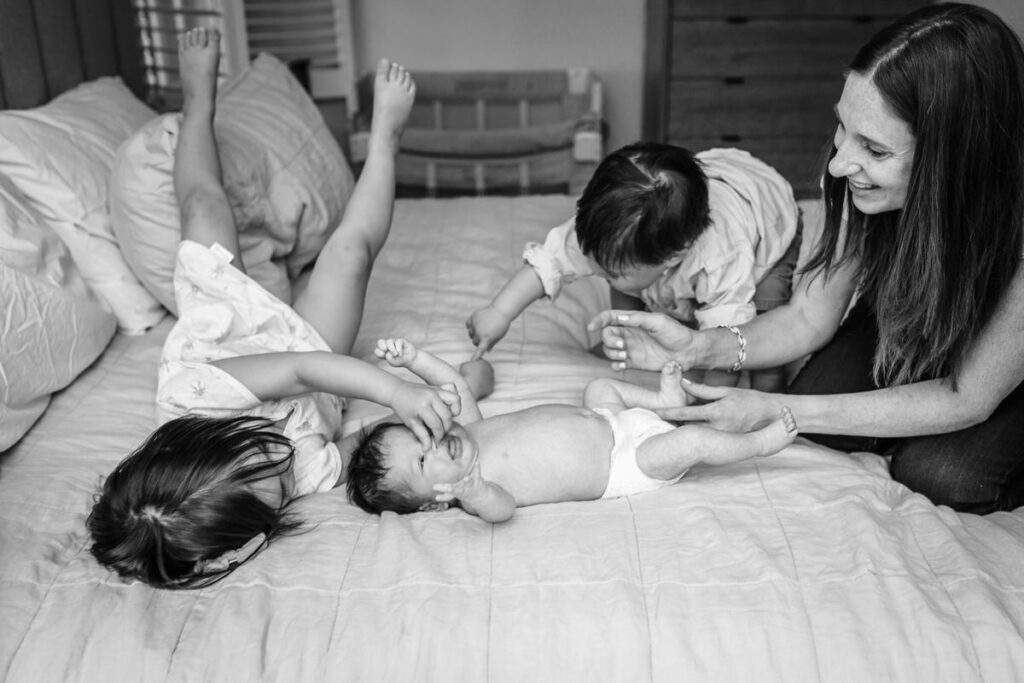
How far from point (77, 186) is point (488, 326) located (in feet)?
2.60

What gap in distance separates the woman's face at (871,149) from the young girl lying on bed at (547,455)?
313 millimetres

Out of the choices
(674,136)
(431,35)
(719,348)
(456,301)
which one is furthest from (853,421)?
(431,35)

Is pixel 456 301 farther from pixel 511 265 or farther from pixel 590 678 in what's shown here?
pixel 590 678

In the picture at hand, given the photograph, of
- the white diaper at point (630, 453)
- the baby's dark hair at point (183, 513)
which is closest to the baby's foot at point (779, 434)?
the white diaper at point (630, 453)

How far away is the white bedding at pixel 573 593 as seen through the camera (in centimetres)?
98

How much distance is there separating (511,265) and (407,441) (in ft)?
2.70

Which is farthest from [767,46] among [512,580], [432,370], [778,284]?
Answer: [512,580]

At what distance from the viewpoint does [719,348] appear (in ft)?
4.95

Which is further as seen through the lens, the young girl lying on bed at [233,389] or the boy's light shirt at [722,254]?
the boy's light shirt at [722,254]

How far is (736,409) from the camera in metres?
1.29

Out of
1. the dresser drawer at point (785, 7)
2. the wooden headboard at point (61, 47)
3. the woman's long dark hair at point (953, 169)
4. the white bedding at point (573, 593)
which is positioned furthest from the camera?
the dresser drawer at point (785, 7)

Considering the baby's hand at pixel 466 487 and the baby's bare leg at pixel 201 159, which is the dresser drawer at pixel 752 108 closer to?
the baby's bare leg at pixel 201 159

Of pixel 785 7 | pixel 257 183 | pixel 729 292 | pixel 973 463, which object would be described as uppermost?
pixel 785 7

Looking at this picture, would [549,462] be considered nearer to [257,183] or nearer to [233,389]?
[233,389]
